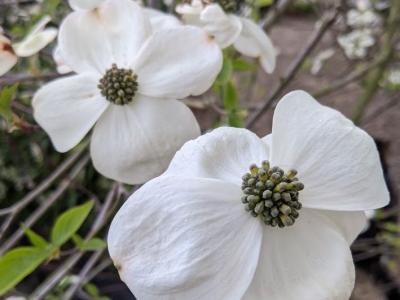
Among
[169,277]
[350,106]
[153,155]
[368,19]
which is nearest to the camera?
[169,277]

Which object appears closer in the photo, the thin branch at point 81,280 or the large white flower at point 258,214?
the large white flower at point 258,214

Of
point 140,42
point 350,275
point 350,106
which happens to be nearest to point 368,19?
point 350,106

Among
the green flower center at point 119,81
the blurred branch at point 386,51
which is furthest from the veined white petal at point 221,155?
the blurred branch at point 386,51

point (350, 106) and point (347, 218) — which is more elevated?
point (347, 218)

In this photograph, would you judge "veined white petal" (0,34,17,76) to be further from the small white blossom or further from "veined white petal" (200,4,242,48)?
the small white blossom

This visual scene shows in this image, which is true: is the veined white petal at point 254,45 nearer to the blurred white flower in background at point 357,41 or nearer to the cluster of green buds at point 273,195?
the cluster of green buds at point 273,195

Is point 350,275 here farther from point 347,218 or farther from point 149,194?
Answer: point 149,194
